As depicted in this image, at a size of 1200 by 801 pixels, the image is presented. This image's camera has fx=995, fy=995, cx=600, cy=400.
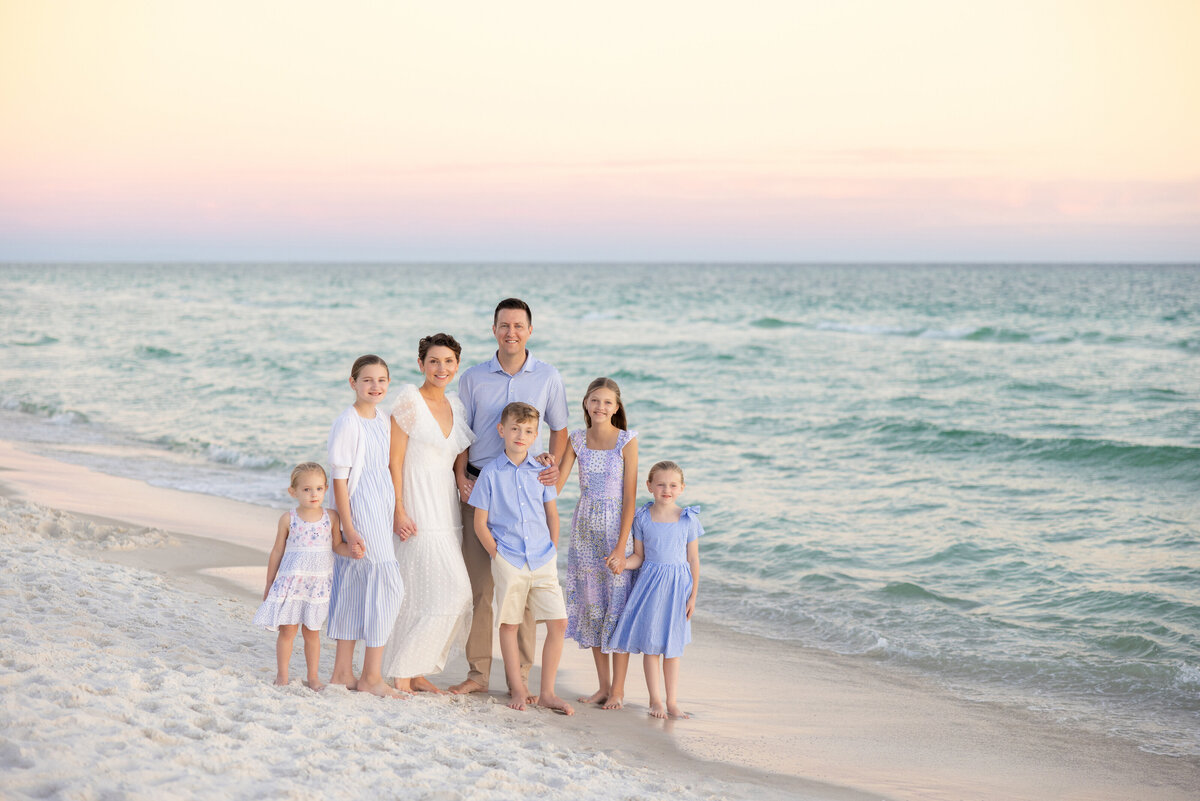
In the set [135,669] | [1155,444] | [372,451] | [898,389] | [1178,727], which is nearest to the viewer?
[135,669]

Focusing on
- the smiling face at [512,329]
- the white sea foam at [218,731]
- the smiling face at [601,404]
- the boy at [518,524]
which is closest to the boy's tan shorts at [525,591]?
the boy at [518,524]

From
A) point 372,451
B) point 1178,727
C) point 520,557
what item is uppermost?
point 372,451

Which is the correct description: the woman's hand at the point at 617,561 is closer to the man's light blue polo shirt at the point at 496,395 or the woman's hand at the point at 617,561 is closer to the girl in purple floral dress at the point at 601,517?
the girl in purple floral dress at the point at 601,517

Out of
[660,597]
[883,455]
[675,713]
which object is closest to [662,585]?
[660,597]

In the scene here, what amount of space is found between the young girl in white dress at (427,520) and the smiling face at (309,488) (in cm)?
34

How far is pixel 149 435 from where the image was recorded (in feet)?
47.6

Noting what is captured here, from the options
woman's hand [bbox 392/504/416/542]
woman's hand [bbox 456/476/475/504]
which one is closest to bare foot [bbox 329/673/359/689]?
woman's hand [bbox 392/504/416/542]

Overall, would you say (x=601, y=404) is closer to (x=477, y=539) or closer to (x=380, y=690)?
(x=477, y=539)

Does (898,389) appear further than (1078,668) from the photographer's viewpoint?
Yes

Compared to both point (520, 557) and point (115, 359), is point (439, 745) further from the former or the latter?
point (115, 359)

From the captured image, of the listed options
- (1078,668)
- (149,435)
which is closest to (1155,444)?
(1078,668)

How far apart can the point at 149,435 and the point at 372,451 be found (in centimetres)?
1142

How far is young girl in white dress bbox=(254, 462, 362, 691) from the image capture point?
173 inches

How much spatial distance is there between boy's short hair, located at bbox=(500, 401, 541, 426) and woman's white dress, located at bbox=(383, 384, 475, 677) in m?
0.28
